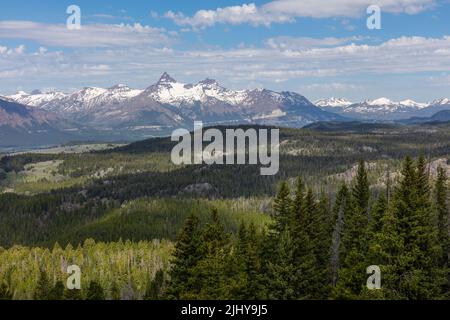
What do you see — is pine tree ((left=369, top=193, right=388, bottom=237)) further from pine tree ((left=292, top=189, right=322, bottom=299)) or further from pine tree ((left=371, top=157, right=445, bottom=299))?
pine tree ((left=292, top=189, right=322, bottom=299))

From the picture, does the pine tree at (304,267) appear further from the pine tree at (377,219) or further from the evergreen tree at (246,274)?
the pine tree at (377,219)

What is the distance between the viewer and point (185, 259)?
53844mm

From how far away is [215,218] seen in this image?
65.1 metres

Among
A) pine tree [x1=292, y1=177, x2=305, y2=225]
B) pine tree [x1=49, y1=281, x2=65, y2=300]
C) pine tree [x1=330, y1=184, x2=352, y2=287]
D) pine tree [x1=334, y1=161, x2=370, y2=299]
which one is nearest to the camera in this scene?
pine tree [x1=334, y1=161, x2=370, y2=299]

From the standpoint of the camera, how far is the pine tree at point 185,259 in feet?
174

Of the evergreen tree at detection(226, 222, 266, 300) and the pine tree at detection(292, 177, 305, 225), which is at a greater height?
the pine tree at detection(292, 177, 305, 225)

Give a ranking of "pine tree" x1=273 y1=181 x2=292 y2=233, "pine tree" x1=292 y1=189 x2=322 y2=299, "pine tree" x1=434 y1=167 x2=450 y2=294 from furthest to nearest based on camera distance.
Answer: "pine tree" x1=273 y1=181 x2=292 y2=233, "pine tree" x1=434 y1=167 x2=450 y2=294, "pine tree" x1=292 y1=189 x2=322 y2=299

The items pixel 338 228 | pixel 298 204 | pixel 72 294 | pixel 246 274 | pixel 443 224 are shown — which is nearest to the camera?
pixel 246 274

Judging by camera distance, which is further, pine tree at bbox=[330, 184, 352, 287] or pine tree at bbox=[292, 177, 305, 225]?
pine tree at bbox=[330, 184, 352, 287]

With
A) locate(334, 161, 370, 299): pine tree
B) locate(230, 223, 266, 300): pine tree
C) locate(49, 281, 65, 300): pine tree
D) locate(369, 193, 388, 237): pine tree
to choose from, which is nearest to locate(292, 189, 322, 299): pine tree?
locate(334, 161, 370, 299): pine tree

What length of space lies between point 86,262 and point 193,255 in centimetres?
13849

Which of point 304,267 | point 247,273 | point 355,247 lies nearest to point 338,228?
point 355,247

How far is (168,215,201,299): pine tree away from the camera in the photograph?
174ft

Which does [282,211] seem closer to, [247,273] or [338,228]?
[247,273]
